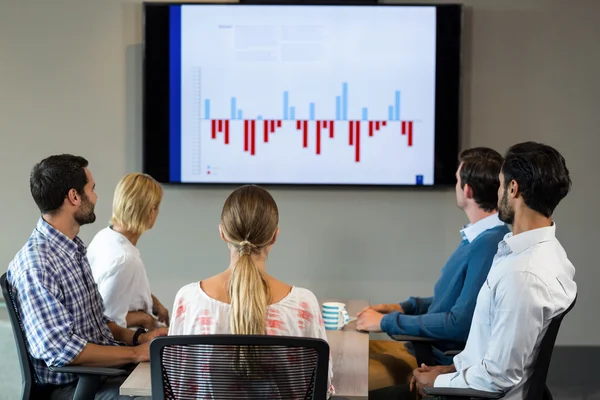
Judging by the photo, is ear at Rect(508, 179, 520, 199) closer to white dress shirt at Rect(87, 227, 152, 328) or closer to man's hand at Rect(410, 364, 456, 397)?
man's hand at Rect(410, 364, 456, 397)

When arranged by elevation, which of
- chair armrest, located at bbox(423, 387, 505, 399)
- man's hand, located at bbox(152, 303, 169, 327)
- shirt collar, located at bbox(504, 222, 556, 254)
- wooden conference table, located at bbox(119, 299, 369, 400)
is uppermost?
shirt collar, located at bbox(504, 222, 556, 254)

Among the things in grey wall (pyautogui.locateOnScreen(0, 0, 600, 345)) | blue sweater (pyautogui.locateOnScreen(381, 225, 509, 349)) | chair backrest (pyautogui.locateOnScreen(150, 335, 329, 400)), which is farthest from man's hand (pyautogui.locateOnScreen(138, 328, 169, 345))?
grey wall (pyautogui.locateOnScreen(0, 0, 600, 345))

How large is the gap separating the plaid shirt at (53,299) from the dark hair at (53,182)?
84 mm

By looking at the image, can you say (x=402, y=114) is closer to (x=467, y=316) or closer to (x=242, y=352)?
(x=467, y=316)

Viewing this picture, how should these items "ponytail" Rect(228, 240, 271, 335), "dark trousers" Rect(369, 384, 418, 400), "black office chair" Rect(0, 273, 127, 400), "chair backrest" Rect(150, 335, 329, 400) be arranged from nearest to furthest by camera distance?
"chair backrest" Rect(150, 335, 329, 400)
"ponytail" Rect(228, 240, 271, 335)
"black office chair" Rect(0, 273, 127, 400)
"dark trousers" Rect(369, 384, 418, 400)

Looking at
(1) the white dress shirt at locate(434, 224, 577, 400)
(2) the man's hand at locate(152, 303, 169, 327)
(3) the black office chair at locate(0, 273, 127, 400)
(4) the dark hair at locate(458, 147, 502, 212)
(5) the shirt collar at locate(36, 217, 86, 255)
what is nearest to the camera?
(1) the white dress shirt at locate(434, 224, 577, 400)

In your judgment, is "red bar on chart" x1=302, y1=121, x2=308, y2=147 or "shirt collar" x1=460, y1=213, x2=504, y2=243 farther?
"red bar on chart" x1=302, y1=121, x2=308, y2=147

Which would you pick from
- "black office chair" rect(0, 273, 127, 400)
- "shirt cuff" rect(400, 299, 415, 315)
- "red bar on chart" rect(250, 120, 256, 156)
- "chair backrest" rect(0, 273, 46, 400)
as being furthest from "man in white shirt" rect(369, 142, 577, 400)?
"red bar on chart" rect(250, 120, 256, 156)

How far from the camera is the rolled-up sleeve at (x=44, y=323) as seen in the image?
2416 mm

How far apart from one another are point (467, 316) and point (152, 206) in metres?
1.37

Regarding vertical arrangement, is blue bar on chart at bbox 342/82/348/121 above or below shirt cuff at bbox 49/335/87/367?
above

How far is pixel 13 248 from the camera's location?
4.16 meters

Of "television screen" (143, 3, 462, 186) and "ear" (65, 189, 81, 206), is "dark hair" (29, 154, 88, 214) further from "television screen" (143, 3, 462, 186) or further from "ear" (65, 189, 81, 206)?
"television screen" (143, 3, 462, 186)

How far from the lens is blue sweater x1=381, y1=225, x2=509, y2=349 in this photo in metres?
2.77
